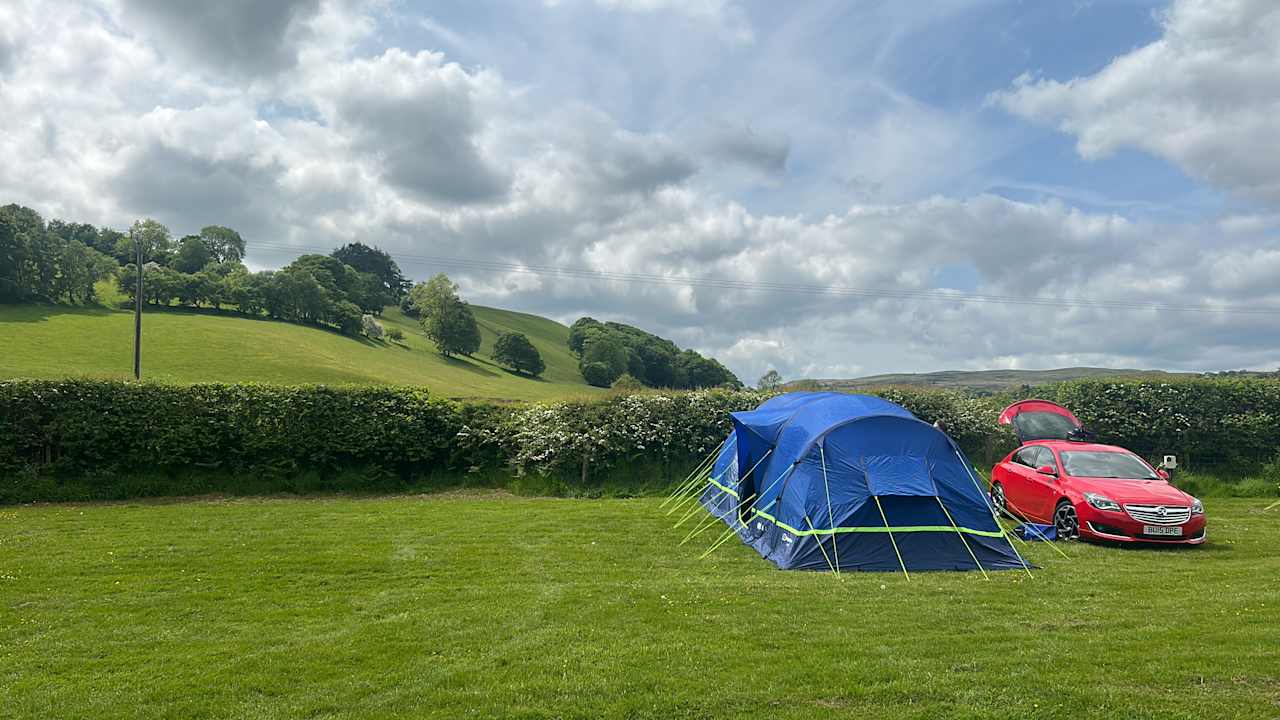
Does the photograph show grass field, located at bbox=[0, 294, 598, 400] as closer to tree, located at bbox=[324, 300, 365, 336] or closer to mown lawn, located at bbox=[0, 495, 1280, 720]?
tree, located at bbox=[324, 300, 365, 336]

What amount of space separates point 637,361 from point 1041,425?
7408 centimetres

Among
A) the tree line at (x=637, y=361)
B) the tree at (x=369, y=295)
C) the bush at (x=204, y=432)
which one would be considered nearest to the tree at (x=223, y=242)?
the tree at (x=369, y=295)

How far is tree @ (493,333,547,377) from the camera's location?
279ft

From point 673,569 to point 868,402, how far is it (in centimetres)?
398

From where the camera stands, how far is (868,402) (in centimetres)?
1102

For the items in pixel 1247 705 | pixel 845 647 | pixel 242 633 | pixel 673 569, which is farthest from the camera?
pixel 673 569

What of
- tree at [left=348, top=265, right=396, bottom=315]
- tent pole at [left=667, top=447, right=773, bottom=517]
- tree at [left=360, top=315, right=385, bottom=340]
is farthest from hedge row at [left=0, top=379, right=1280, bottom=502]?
tree at [left=348, top=265, right=396, bottom=315]

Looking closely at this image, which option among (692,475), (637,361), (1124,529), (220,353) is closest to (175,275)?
(220,353)

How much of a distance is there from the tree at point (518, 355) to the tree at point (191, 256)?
33895 mm

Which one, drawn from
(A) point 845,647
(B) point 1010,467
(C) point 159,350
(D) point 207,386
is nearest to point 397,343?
(C) point 159,350

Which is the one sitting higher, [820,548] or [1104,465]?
[1104,465]

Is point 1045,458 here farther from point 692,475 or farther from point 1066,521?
point 692,475

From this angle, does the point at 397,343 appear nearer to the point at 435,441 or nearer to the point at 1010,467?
the point at 435,441

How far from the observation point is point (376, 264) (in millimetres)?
111625
